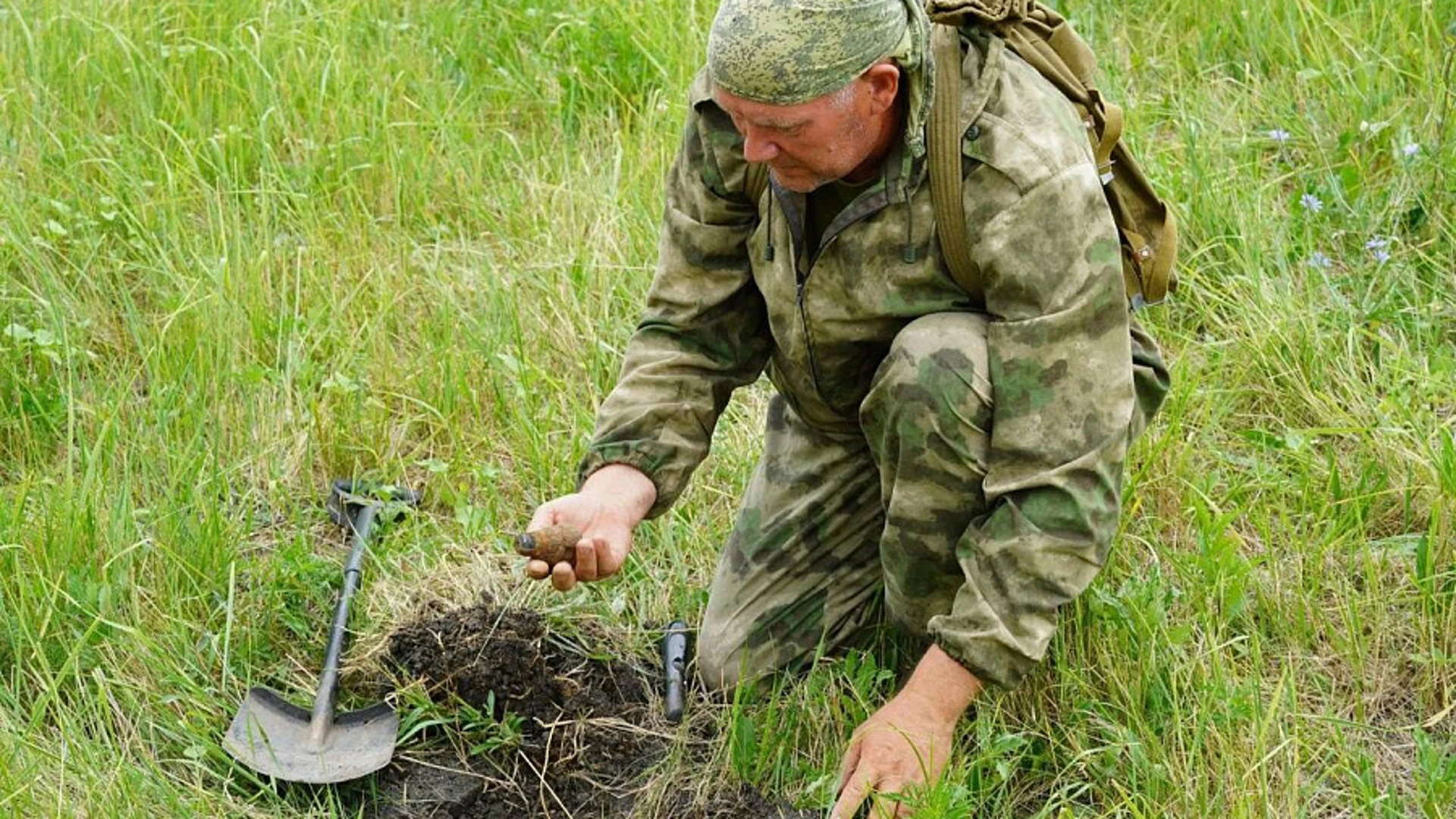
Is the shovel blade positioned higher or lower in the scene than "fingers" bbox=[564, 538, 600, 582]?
lower

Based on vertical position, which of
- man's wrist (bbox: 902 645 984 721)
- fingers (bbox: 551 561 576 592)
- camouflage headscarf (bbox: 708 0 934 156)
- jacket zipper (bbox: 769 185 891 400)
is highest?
camouflage headscarf (bbox: 708 0 934 156)

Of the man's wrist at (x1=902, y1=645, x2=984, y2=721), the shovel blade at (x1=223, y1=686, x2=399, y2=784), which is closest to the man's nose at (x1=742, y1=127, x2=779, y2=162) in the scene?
the man's wrist at (x1=902, y1=645, x2=984, y2=721)

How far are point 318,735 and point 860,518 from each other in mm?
1072

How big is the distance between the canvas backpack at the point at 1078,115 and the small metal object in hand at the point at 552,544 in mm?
659

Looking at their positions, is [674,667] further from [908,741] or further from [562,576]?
[908,741]

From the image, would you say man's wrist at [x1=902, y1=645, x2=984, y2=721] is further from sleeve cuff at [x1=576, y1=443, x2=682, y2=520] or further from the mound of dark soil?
sleeve cuff at [x1=576, y1=443, x2=682, y2=520]

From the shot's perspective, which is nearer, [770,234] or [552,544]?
[552,544]

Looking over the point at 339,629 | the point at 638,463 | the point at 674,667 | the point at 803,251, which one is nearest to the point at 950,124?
the point at 803,251

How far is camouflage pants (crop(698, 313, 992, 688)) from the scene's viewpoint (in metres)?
2.83

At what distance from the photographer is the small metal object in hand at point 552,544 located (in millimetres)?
2715

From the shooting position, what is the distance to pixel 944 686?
8.99ft

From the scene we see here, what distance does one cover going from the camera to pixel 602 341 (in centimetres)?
401

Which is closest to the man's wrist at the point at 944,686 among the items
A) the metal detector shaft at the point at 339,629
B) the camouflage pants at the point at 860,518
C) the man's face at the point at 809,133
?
the camouflage pants at the point at 860,518

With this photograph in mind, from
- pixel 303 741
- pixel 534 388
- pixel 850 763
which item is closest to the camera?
pixel 850 763
